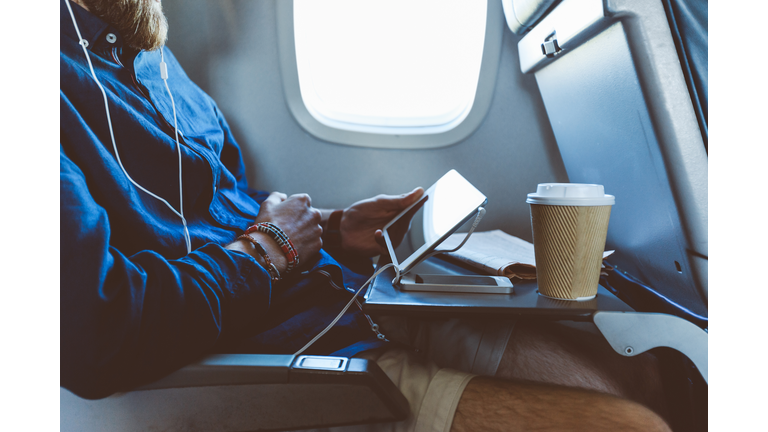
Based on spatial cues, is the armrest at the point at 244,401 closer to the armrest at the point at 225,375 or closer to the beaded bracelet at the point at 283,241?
the armrest at the point at 225,375

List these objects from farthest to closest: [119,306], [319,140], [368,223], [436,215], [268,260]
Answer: [319,140], [368,223], [436,215], [268,260], [119,306]

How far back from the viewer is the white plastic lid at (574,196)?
24.0 inches

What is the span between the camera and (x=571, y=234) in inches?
24.5

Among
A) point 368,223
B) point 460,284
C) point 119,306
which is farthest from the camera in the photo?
point 368,223

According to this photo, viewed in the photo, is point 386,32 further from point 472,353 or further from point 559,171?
point 472,353

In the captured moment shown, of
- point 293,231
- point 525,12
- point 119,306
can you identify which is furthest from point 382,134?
point 119,306

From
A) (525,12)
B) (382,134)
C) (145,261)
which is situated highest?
(525,12)

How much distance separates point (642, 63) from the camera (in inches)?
27.9

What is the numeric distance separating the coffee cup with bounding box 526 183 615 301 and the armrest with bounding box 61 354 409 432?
0.31 m

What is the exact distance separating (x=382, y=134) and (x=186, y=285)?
40.1 inches

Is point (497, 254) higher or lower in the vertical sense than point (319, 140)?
lower

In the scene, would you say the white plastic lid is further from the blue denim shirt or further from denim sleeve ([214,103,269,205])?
denim sleeve ([214,103,269,205])

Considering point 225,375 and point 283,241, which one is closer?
point 225,375

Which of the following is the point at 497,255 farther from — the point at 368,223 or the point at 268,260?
the point at 268,260
